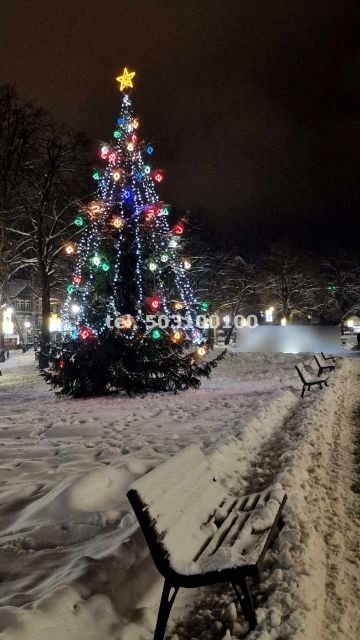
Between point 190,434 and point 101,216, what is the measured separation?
7.93 meters

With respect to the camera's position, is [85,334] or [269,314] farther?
[269,314]

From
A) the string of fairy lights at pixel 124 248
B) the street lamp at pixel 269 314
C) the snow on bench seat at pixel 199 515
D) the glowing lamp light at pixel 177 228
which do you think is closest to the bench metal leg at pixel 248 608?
the snow on bench seat at pixel 199 515

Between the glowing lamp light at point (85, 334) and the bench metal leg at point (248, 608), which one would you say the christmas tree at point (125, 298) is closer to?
the glowing lamp light at point (85, 334)

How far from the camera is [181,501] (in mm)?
3609

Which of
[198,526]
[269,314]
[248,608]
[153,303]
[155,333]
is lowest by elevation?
[248,608]

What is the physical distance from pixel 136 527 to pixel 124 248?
11.0m

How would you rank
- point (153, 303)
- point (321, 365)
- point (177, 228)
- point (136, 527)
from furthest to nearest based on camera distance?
point (321, 365) < point (177, 228) < point (153, 303) < point (136, 527)

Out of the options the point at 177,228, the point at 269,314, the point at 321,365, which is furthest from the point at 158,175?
the point at 269,314

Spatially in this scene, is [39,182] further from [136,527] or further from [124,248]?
[136,527]

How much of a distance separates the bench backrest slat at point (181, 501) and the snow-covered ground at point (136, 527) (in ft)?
1.57

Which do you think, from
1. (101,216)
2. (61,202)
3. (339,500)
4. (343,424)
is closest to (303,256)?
(61,202)

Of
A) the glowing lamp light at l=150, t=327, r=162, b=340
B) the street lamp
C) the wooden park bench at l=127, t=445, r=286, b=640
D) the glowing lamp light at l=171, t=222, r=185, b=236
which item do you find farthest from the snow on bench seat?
the street lamp

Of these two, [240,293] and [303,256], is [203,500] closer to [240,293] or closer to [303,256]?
[240,293]

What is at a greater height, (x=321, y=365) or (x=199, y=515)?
(x=321, y=365)
